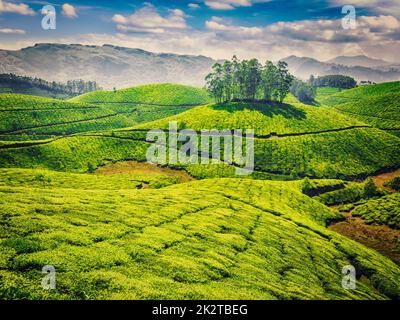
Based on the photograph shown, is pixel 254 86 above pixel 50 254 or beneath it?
above

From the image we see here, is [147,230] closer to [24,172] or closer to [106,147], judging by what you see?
[24,172]

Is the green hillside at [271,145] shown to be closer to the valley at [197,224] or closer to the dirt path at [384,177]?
the valley at [197,224]

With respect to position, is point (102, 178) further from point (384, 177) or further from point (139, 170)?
point (384, 177)

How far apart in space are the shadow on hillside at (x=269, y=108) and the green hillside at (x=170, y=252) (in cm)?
11206

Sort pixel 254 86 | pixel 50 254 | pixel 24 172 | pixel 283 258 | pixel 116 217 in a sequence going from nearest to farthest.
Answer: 1. pixel 50 254
2. pixel 116 217
3. pixel 283 258
4. pixel 24 172
5. pixel 254 86

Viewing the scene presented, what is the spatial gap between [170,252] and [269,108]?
516 feet

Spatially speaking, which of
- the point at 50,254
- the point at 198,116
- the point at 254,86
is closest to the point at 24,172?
the point at 50,254

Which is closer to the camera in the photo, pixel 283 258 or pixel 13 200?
pixel 13 200

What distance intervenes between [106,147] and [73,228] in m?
116

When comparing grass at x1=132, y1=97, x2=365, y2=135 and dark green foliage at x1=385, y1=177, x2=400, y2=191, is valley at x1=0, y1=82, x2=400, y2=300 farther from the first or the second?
grass at x1=132, y1=97, x2=365, y2=135

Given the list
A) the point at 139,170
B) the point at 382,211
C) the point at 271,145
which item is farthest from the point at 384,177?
the point at 139,170

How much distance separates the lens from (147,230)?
4341 centimetres

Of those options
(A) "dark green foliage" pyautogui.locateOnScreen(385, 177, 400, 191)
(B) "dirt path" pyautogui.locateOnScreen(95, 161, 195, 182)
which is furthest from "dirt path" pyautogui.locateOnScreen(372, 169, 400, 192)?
(B) "dirt path" pyautogui.locateOnScreen(95, 161, 195, 182)
